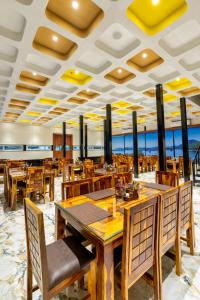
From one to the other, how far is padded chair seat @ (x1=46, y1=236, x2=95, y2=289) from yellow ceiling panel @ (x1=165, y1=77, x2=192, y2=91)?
5.09 meters

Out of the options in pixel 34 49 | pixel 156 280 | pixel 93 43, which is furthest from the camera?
pixel 34 49

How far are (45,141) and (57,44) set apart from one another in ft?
29.3

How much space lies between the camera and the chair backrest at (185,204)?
1701 millimetres

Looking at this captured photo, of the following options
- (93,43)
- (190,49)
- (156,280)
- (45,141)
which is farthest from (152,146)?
(156,280)

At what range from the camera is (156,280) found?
134 cm

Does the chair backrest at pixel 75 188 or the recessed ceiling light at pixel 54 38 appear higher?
the recessed ceiling light at pixel 54 38

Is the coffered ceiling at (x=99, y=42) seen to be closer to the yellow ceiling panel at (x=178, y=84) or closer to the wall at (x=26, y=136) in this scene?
the yellow ceiling panel at (x=178, y=84)

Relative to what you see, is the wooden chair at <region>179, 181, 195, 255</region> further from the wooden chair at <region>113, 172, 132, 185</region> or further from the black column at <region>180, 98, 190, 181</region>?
the black column at <region>180, 98, 190, 181</region>

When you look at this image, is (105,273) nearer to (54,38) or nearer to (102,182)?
(102,182)

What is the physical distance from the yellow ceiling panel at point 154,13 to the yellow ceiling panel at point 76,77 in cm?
219

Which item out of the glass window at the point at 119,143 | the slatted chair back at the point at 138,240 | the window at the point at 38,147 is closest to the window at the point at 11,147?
the window at the point at 38,147

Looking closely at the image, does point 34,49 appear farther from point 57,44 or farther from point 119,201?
point 119,201

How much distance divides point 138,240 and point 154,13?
314 centimetres

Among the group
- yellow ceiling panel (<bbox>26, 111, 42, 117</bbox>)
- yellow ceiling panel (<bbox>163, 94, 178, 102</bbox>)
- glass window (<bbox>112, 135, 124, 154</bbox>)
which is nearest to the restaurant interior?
yellow ceiling panel (<bbox>163, 94, 178, 102</bbox>)
